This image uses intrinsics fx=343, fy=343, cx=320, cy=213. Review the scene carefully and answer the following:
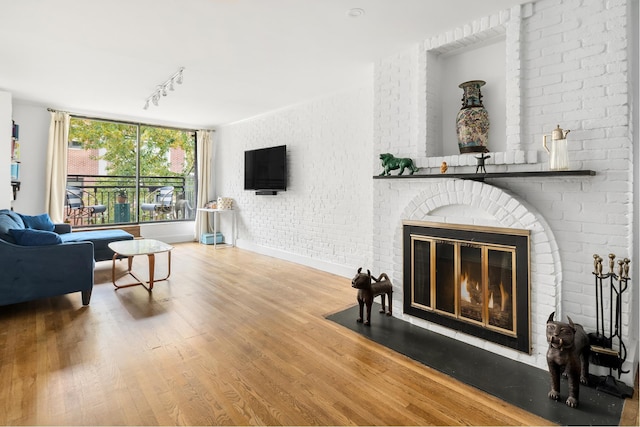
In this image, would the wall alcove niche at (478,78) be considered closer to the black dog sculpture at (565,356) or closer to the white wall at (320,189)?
the black dog sculpture at (565,356)

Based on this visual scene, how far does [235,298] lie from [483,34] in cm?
327

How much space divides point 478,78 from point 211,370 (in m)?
3.00

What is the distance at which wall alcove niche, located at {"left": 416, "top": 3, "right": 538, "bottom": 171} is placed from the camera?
7.95ft

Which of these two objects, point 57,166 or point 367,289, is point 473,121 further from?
point 57,166

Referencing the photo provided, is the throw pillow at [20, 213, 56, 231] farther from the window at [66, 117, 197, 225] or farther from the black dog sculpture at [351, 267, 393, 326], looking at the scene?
the black dog sculpture at [351, 267, 393, 326]

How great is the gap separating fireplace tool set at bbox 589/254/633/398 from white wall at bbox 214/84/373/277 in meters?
2.43

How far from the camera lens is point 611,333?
201cm

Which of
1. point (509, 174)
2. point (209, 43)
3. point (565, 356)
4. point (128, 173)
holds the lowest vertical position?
point (565, 356)

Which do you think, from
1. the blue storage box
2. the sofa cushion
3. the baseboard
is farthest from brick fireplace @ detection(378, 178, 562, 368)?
the blue storage box

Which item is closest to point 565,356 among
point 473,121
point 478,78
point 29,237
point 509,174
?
point 509,174

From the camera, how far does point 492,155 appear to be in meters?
2.49

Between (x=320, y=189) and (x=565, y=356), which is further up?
(x=320, y=189)

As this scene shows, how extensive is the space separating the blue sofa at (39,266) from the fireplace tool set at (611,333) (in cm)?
410

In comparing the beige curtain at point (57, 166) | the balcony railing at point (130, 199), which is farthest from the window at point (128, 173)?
the beige curtain at point (57, 166)
